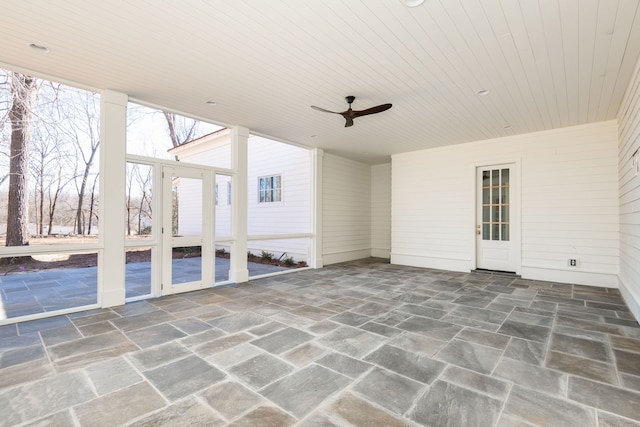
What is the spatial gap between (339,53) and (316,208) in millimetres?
4135

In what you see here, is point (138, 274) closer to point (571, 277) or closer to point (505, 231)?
point (505, 231)

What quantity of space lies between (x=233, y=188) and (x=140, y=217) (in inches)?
58.4

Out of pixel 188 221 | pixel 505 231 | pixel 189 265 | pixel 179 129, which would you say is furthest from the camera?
pixel 179 129

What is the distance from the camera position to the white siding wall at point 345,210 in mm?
7371

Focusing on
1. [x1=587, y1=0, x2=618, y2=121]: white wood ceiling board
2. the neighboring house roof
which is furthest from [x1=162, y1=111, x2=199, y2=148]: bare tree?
[x1=587, y1=0, x2=618, y2=121]: white wood ceiling board

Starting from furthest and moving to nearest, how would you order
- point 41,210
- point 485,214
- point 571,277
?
point 485,214 → point 571,277 → point 41,210

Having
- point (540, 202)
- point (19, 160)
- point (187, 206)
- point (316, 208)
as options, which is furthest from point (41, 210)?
point (540, 202)

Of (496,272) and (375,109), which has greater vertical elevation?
(375,109)

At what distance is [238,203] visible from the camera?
532 centimetres

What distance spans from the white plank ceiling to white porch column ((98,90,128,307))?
315 millimetres

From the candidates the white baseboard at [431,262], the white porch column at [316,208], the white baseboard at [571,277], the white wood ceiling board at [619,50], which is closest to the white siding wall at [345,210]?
the white porch column at [316,208]

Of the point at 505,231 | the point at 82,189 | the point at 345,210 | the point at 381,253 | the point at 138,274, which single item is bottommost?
the point at 138,274

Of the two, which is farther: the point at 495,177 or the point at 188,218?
the point at 495,177

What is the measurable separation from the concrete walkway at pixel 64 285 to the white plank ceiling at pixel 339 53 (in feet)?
9.27
